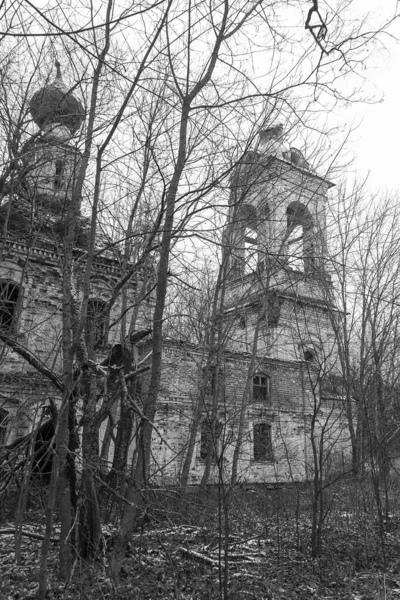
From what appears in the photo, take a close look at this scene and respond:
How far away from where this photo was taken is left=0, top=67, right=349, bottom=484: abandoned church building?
672 centimetres

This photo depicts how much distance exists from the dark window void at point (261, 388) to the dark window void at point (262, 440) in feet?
3.14

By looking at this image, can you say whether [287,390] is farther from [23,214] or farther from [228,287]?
[23,214]

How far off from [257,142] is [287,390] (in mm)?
12480

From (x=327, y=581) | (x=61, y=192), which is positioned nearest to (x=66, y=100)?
(x=61, y=192)

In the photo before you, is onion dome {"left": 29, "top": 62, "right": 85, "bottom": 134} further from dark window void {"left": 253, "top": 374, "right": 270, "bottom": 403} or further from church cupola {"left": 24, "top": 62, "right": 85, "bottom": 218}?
dark window void {"left": 253, "top": 374, "right": 270, "bottom": 403}

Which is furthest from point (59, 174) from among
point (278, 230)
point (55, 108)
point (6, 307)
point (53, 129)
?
point (278, 230)

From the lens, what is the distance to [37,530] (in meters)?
6.51

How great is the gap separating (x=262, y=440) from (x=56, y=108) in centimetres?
1381

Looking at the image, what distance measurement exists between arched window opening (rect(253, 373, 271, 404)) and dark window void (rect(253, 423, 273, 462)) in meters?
0.93

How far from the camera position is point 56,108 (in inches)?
193

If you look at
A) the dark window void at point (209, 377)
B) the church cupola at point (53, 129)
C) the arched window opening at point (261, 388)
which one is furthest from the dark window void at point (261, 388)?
the church cupola at point (53, 129)

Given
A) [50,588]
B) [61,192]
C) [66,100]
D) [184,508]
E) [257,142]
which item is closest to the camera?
[50,588]

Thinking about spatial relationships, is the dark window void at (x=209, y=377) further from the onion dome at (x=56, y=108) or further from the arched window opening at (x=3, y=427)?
the onion dome at (x=56, y=108)

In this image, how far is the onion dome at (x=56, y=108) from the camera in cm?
497
